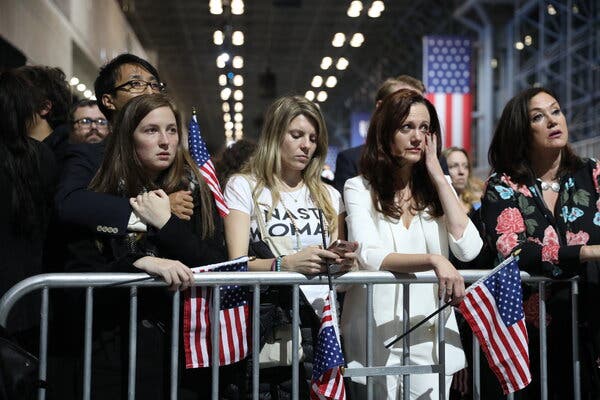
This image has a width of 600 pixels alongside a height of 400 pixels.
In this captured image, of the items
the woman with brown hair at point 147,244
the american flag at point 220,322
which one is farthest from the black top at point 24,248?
the american flag at point 220,322

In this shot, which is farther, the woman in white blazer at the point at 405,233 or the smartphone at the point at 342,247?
the woman in white blazer at the point at 405,233

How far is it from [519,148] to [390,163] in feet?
2.69

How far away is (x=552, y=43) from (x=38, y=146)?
23662 mm

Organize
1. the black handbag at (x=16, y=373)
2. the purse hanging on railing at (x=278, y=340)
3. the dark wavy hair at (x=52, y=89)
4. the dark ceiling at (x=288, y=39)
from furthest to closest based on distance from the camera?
the dark ceiling at (x=288, y=39) < the dark wavy hair at (x=52, y=89) < the purse hanging on railing at (x=278, y=340) < the black handbag at (x=16, y=373)

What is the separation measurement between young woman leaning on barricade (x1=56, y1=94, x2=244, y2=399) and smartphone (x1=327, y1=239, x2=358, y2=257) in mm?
607

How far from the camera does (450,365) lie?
13.4ft

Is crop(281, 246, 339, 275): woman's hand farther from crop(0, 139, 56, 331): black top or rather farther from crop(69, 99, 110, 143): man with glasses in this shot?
crop(69, 99, 110, 143): man with glasses

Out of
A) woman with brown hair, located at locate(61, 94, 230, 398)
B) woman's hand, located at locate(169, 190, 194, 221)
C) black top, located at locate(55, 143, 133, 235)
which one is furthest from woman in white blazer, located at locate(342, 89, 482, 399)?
black top, located at locate(55, 143, 133, 235)

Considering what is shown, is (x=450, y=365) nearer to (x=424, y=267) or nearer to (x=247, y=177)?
(x=424, y=267)

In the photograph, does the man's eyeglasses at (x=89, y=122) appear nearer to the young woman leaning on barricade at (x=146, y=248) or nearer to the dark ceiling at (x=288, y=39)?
the young woman leaning on barricade at (x=146, y=248)

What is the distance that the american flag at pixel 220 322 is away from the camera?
151 inches

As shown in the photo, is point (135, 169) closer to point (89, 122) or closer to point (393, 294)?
point (393, 294)

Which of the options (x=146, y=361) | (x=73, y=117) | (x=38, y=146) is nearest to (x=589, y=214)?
(x=146, y=361)

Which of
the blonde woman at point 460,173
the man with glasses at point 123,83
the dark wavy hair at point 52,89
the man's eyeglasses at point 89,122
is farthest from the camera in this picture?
the blonde woman at point 460,173
